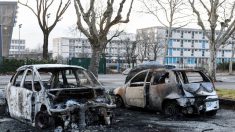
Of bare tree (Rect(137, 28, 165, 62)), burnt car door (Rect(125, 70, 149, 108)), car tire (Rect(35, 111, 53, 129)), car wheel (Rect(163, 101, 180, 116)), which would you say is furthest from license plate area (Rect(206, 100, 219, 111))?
bare tree (Rect(137, 28, 165, 62))

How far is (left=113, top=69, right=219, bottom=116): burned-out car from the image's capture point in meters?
12.0

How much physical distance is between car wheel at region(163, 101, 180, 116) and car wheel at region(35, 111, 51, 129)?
163 inches

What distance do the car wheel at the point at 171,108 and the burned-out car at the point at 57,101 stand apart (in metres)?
2.67

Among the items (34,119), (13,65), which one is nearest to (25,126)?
(34,119)

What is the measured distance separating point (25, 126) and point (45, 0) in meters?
31.3

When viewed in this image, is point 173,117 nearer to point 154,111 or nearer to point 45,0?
point 154,111

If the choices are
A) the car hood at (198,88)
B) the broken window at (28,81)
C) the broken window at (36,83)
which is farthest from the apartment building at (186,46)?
the broken window at (36,83)

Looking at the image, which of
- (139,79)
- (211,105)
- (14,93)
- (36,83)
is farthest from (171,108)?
(14,93)

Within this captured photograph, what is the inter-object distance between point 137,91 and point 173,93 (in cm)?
167

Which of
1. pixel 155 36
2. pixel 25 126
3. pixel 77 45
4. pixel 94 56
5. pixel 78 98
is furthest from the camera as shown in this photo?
pixel 77 45

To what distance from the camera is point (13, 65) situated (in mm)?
39219

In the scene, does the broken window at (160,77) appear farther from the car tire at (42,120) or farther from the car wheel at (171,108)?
the car tire at (42,120)

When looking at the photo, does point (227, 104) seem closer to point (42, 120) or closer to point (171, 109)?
point (171, 109)

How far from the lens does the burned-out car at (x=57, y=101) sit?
9258mm
